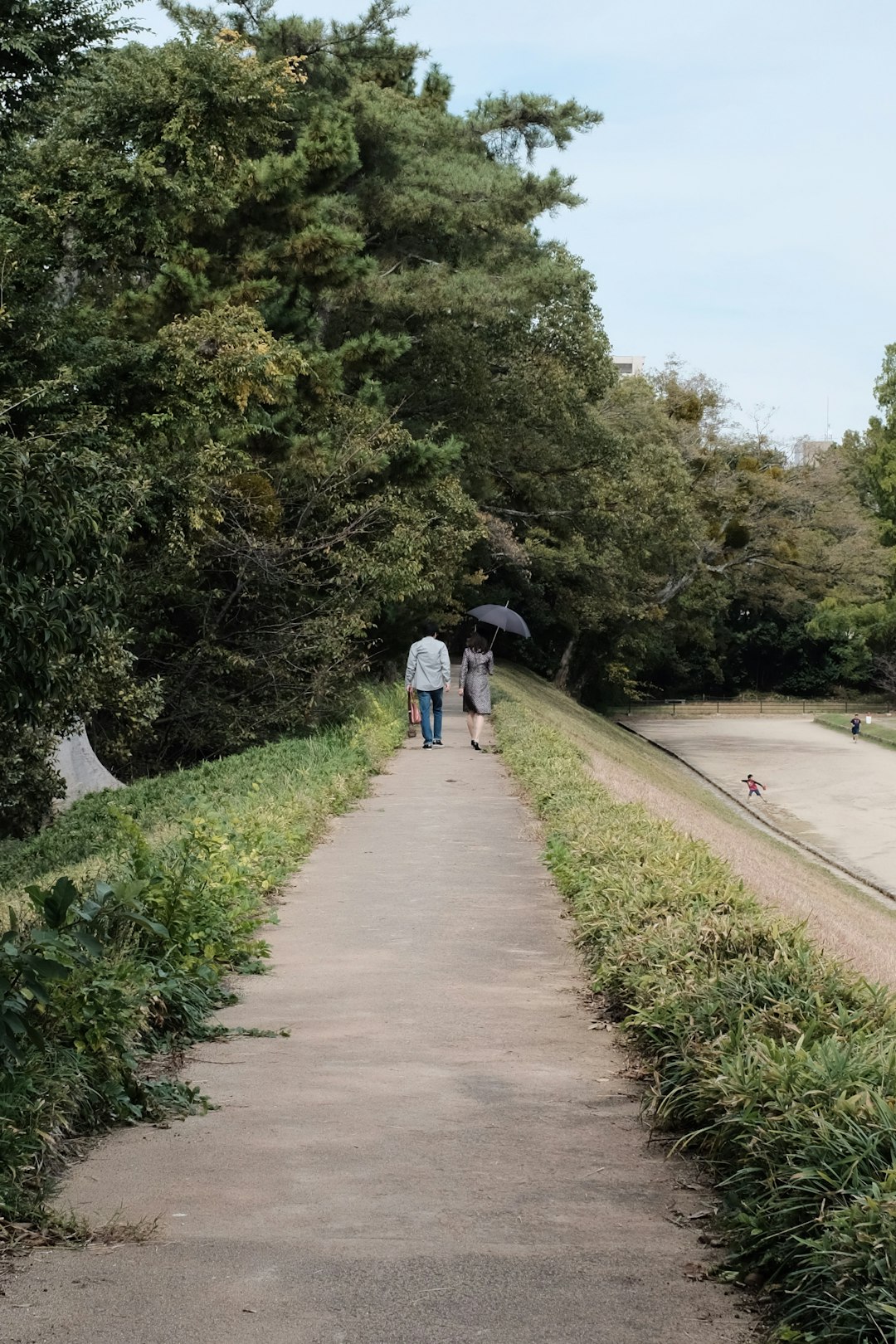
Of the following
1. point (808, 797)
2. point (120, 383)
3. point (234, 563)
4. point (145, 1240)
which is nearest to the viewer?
point (145, 1240)

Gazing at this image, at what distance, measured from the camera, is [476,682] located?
2164 cm

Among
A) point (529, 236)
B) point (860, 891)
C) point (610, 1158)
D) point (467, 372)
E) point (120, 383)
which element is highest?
point (529, 236)

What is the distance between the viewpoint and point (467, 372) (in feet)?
106

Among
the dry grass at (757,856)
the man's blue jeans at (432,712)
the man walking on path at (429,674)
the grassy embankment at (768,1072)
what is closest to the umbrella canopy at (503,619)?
the man walking on path at (429,674)

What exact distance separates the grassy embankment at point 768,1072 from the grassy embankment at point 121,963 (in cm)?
Answer: 192

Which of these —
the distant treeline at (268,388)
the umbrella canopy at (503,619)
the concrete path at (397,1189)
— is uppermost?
the distant treeline at (268,388)

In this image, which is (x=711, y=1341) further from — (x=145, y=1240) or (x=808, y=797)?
(x=808, y=797)

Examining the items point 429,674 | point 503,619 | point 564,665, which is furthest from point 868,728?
point 429,674

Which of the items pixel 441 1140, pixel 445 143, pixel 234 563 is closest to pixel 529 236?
pixel 445 143

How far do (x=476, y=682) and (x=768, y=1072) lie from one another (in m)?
16.8

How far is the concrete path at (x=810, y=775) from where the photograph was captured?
1168 inches

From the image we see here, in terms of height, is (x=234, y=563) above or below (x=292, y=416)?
below

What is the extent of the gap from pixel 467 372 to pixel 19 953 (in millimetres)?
28429

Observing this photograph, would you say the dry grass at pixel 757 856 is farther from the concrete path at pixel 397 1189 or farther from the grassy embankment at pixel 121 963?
the grassy embankment at pixel 121 963
